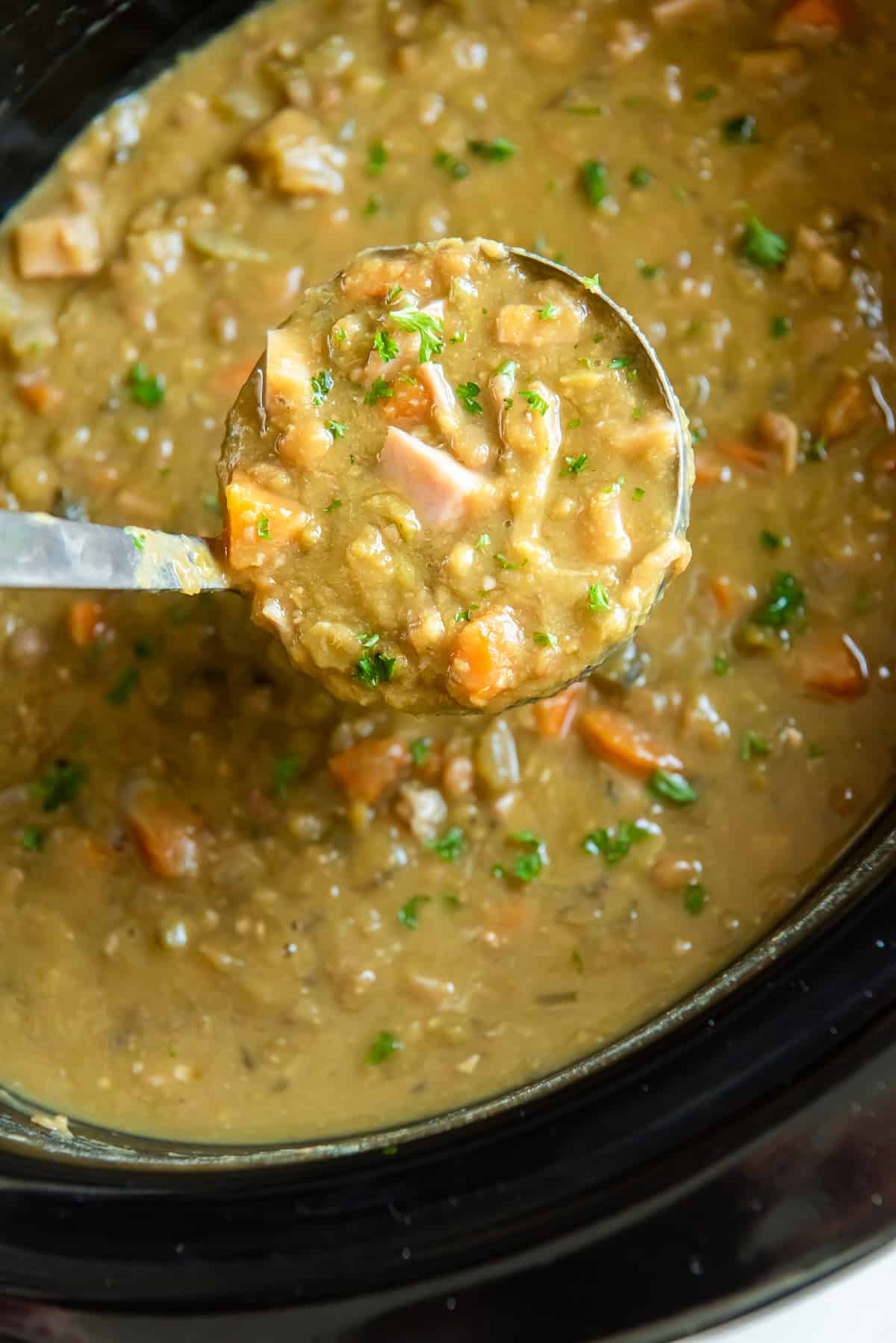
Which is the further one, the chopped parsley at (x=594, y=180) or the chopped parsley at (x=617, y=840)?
the chopped parsley at (x=594, y=180)

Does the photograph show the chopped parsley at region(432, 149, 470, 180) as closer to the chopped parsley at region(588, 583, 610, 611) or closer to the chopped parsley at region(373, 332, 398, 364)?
the chopped parsley at region(373, 332, 398, 364)

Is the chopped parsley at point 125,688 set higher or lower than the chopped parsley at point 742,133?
lower

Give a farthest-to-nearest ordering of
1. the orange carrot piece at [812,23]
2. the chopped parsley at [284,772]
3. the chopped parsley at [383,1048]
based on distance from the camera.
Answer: the orange carrot piece at [812,23]
the chopped parsley at [284,772]
the chopped parsley at [383,1048]

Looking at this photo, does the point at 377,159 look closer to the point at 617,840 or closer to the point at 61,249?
the point at 61,249

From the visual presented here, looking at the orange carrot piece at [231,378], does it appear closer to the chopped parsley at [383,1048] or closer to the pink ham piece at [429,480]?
the pink ham piece at [429,480]

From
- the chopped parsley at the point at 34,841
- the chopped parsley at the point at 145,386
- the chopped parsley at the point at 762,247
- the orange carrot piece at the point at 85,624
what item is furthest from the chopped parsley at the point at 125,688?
the chopped parsley at the point at 762,247

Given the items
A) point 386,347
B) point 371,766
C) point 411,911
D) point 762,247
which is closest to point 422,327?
point 386,347
